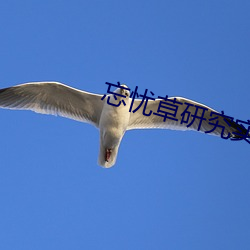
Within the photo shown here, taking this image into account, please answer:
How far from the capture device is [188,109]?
14391mm

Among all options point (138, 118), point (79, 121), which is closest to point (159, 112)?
point (138, 118)

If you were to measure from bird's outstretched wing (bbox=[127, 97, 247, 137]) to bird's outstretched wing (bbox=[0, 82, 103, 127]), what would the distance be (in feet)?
2.28

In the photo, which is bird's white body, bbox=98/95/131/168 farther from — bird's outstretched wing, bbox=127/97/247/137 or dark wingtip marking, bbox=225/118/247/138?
dark wingtip marking, bbox=225/118/247/138

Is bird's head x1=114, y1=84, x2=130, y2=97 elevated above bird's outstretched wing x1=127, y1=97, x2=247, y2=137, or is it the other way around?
bird's outstretched wing x1=127, y1=97, x2=247, y2=137

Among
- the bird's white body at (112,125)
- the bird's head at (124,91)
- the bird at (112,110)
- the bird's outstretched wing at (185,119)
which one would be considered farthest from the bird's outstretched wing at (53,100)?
the bird's outstretched wing at (185,119)

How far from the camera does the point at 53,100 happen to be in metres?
14.3

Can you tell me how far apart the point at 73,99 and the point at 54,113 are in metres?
0.41

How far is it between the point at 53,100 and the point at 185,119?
89.5 inches

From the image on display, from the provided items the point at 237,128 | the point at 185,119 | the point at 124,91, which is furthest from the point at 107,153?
the point at 237,128

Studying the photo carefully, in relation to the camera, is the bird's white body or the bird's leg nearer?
the bird's white body

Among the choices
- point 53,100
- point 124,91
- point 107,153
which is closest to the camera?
point 124,91

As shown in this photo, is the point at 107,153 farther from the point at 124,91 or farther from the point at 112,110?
the point at 124,91

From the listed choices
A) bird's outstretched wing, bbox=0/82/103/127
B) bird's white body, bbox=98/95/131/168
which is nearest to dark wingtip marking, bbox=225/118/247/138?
bird's white body, bbox=98/95/131/168

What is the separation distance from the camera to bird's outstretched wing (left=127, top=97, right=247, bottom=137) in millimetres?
14281
